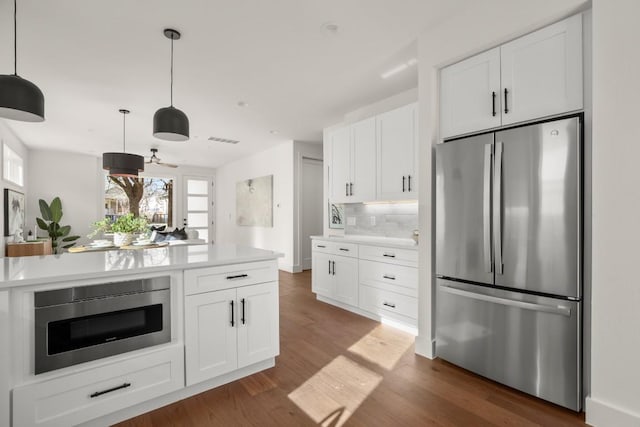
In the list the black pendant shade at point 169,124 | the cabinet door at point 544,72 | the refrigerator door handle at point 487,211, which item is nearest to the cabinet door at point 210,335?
the black pendant shade at point 169,124

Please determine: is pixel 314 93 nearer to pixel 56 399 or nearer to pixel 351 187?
pixel 351 187

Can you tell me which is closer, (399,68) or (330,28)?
(330,28)

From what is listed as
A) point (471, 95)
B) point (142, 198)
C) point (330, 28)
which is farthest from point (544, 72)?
point (142, 198)

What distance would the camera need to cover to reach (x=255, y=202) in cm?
745

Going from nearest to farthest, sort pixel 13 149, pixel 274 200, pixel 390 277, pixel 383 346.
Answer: pixel 383 346 < pixel 390 277 < pixel 13 149 < pixel 274 200

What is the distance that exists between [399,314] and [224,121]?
4.01 metres

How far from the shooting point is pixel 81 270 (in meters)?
1.60

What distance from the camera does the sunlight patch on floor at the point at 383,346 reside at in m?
2.46

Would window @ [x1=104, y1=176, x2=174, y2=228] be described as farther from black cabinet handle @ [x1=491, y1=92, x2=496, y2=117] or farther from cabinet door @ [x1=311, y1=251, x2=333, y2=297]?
black cabinet handle @ [x1=491, y1=92, x2=496, y2=117]

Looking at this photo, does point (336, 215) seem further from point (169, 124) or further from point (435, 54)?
point (169, 124)

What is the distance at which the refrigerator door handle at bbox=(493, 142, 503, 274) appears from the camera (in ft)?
6.71

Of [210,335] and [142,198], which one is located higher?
[142,198]

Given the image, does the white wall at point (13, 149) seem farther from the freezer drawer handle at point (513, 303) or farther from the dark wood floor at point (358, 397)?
the freezer drawer handle at point (513, 303)

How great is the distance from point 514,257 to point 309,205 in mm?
4769
